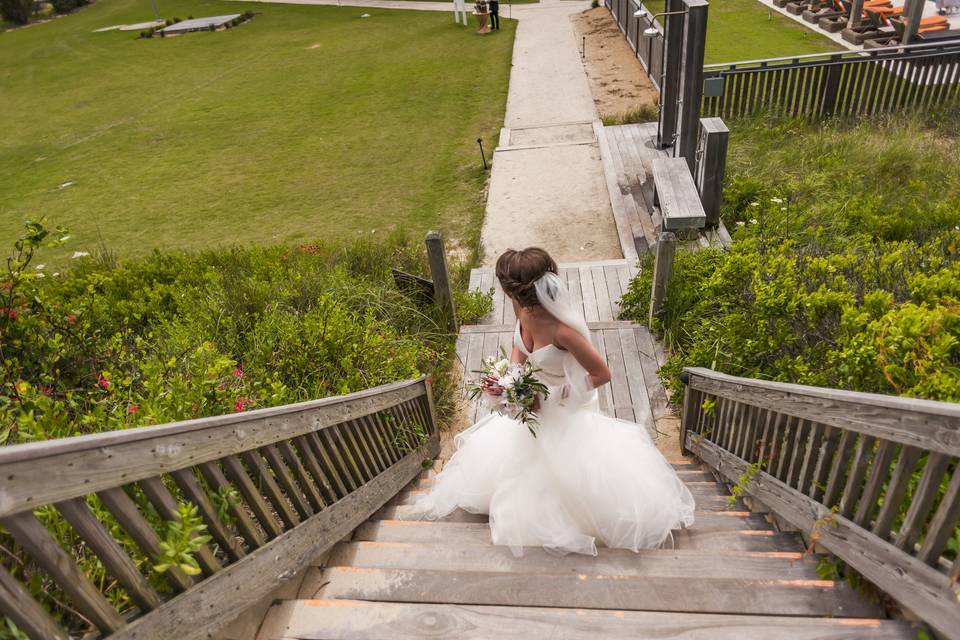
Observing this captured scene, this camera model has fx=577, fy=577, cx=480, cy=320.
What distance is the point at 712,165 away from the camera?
671cm

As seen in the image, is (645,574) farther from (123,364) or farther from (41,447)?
(123,364)

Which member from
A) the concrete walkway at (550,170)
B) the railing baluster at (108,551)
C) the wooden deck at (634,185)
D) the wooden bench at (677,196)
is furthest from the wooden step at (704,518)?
the concrete walkway at (550,170)

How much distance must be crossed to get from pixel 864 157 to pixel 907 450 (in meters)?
7.94

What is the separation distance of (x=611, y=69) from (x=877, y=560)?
596 inches

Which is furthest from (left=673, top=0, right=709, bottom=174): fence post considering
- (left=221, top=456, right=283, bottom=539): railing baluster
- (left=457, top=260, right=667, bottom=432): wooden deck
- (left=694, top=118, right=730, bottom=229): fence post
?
(left=221, top=456, right=283, bottom=539): railing baluster

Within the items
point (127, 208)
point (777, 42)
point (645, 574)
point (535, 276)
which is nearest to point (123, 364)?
point (535, 276)

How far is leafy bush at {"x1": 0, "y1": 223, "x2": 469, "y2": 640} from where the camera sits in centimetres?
245

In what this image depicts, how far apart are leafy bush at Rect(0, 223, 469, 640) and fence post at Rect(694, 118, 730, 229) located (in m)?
3.53

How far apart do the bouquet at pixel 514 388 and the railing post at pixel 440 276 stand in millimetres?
2354

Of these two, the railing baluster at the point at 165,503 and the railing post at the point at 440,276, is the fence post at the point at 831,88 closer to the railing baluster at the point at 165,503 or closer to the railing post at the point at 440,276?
the railing post at the point at 440,276

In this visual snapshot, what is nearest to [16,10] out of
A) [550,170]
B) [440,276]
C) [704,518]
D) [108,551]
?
[550,170]

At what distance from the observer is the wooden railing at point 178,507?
1338mm

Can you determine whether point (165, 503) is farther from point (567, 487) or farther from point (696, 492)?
point (696, 492)

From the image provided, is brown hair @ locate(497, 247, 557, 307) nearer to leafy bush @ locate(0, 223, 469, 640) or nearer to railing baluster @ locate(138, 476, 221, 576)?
leafy bush @ locate(0, 223, 469, 640)
